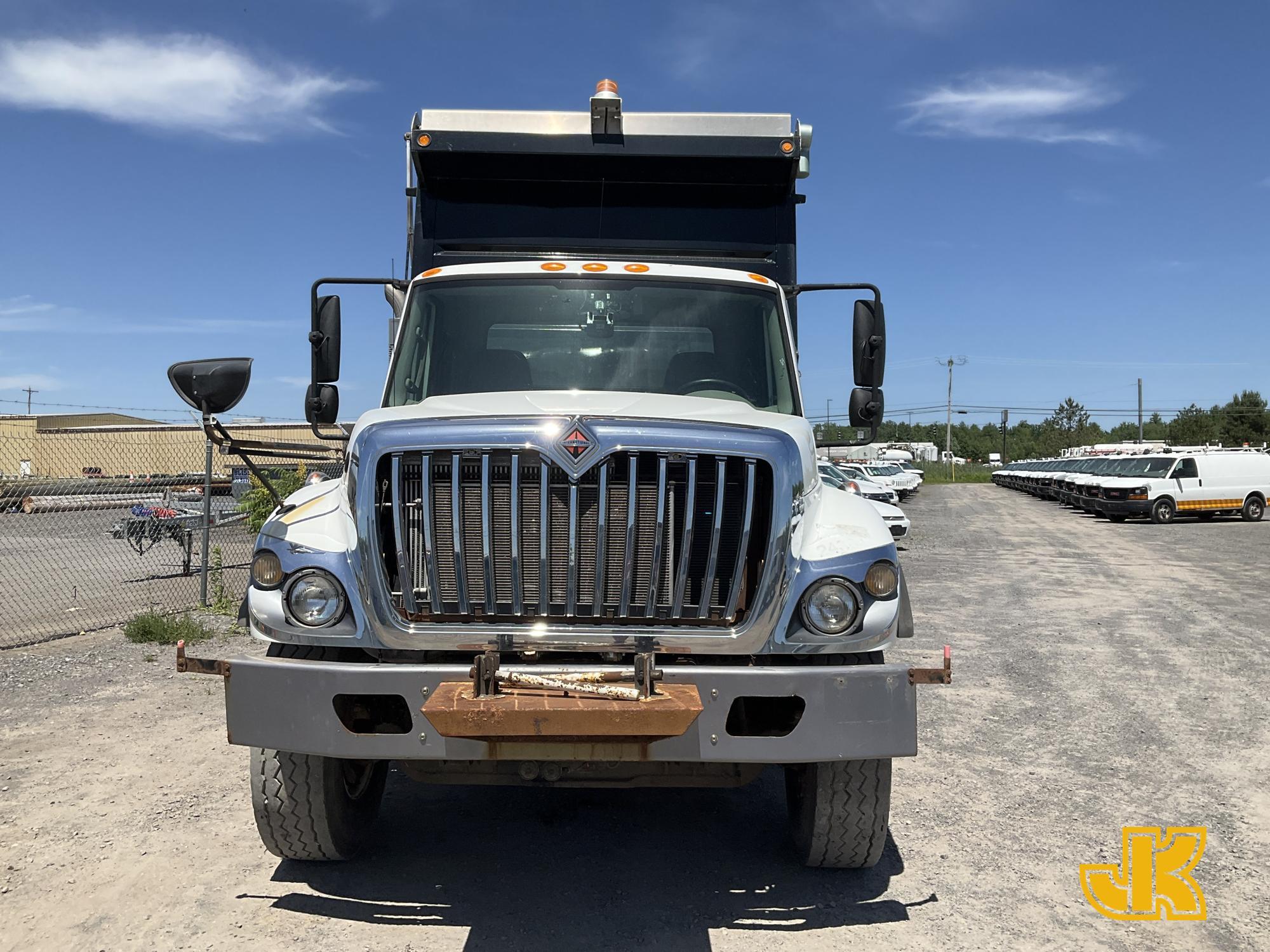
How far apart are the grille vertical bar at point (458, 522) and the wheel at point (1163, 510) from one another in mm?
27747

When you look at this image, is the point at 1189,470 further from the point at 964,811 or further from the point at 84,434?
the point at 84,434

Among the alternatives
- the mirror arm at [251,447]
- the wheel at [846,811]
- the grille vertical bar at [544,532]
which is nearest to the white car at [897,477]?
the mirror arm at [251,447]

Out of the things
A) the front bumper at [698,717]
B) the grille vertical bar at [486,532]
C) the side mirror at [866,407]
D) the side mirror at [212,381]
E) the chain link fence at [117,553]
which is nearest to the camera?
the front bumper at [698,717]

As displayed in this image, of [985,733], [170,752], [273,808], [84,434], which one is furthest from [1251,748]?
[84,434]

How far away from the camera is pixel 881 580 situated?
12.1 ft

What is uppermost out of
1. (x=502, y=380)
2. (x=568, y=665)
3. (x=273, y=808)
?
(x=502, y=380)

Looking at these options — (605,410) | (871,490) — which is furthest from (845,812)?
(871,490)

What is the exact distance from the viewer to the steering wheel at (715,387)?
491cm

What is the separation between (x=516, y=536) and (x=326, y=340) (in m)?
2.20

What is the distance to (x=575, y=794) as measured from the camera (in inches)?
206

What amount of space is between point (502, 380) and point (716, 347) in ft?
3.40

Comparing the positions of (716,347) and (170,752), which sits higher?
(716,347)

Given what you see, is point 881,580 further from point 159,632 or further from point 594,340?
point 159,632

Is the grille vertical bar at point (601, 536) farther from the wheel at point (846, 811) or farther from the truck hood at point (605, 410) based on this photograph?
the wheel at point (846, 811)
